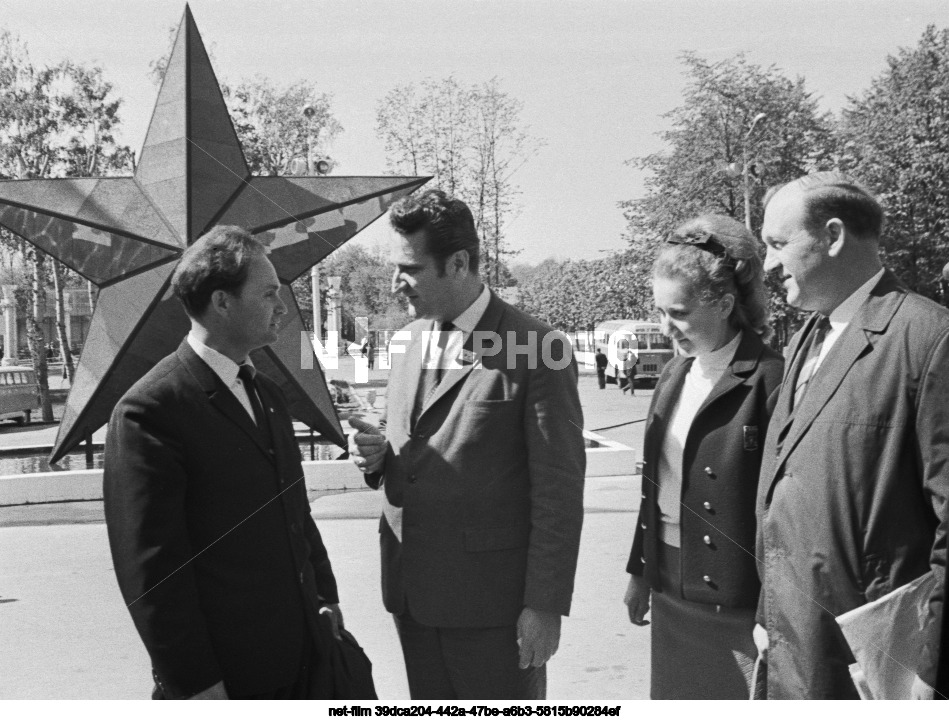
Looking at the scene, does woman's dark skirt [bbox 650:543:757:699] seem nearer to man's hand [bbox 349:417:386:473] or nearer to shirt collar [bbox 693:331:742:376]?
shirt collar [bbox 693:331:742:376]

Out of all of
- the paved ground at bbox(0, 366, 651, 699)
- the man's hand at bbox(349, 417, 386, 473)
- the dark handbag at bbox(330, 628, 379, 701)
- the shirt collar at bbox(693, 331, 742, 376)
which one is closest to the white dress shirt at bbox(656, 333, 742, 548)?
the shirt collar at bbox(693, 331, 742, 376)

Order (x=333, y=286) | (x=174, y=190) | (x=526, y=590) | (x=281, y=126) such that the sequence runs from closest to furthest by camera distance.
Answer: (x=526, y=590) < (x=281, y=126) < (x=333, y=286) < (x=174, y=190)

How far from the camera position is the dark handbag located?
2.36 m

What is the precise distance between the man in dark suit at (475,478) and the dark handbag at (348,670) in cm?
14

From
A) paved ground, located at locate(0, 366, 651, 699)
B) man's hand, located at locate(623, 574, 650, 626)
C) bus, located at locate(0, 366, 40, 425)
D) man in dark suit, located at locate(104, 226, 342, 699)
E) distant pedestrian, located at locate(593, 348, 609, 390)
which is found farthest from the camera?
bus, located at locate(0, 366, 40, 425)

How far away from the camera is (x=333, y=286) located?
4676 millimetres

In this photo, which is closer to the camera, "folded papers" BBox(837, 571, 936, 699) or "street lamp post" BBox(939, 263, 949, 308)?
"folded papers" BBox(837, 571, 936, 699)

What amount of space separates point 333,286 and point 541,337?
256 cm

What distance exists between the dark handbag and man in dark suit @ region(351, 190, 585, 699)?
5.5 inches

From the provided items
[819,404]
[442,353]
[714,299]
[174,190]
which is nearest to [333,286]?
[174,190]

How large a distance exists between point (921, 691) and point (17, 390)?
8328mm

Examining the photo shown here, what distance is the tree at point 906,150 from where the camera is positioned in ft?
11.3

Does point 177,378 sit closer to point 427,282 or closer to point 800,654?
point 427,282

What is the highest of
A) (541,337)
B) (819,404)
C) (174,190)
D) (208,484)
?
(174,190)
